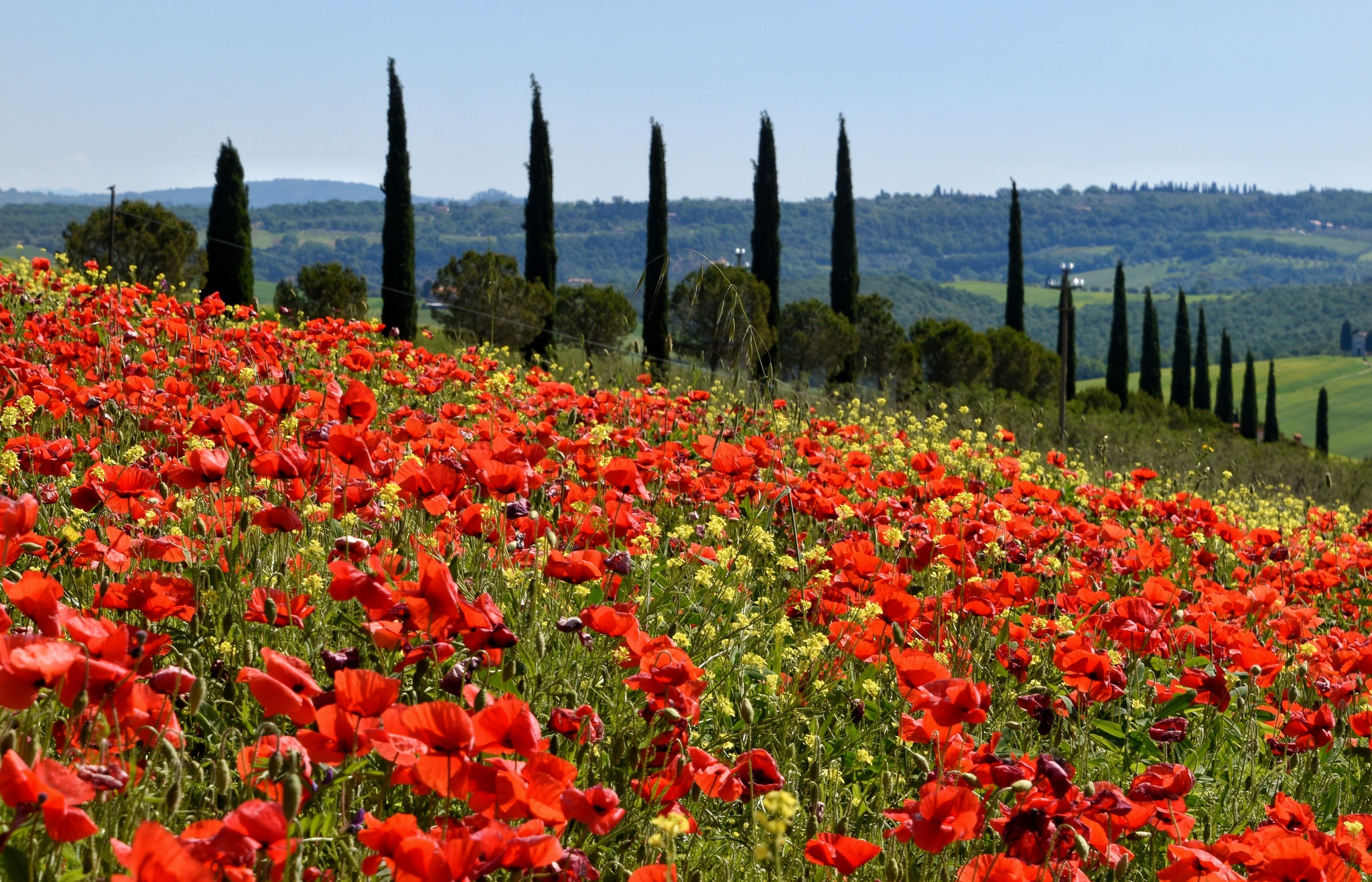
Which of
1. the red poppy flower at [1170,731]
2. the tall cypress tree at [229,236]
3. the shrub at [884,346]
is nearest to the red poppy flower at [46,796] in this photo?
the red poppy flower at [1170,731]

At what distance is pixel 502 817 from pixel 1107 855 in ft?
3.42

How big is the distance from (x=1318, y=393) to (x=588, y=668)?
105m

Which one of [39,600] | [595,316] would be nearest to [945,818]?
[39,600]

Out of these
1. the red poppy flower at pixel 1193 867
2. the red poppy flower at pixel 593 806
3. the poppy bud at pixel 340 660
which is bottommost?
the red poppy flower at pixel 1193 867

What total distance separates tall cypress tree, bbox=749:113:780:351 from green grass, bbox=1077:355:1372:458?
58.3 meters

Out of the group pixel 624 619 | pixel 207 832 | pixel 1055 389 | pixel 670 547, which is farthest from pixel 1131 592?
pixel 1055 389

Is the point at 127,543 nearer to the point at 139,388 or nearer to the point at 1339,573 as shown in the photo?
the point at 139,388

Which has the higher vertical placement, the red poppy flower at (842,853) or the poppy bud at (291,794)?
the poppy bud at (291,794)

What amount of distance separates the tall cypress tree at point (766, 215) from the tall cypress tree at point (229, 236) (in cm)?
1169

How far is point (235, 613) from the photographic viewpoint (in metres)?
2.34

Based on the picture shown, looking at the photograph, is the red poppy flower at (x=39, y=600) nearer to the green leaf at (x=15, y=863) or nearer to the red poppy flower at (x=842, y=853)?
the green leaf at (x=15, y=863)

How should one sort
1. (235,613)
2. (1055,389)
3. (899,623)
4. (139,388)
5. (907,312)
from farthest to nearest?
1. (907,312)
2. (1055,389)
3. (139,388)
4. (899,623)
5. (235,613)

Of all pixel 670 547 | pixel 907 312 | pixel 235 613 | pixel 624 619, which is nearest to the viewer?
pixel 624 619

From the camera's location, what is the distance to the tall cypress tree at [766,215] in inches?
1067
